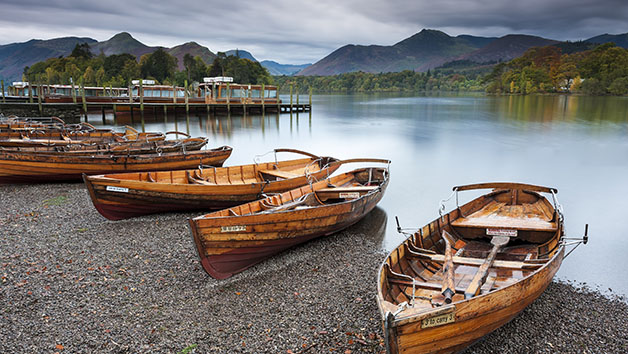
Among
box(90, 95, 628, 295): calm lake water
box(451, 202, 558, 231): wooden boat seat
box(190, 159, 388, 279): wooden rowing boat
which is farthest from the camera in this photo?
box(90, 95, 628, 295): calm lake water

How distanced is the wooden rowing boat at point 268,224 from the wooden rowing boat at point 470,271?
2363mm

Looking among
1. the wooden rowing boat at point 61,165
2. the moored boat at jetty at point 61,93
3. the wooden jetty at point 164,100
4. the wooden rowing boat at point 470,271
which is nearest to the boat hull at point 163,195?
the wooden rowing boat at point 61,165

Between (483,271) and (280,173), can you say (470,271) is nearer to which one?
(483,271)

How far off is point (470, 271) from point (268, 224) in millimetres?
3499

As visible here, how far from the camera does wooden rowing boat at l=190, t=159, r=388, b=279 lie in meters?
6.95

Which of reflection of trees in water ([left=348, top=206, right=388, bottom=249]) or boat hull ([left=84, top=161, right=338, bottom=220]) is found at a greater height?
boat hull ([left=84, top=161, right=338, bottom=220])

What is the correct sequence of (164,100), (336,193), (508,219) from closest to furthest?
(508,219) → (336,193) → (164,100)

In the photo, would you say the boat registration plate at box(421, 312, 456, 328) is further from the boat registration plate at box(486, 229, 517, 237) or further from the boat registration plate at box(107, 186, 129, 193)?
the boat registration plate at box(107, 186, 129, 193)

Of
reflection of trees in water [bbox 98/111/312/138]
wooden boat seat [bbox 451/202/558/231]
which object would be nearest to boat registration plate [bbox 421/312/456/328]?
wooden boat seat [bbox 451/202/558/231]

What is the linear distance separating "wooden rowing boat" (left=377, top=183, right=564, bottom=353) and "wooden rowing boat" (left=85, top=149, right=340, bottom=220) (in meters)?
4.67

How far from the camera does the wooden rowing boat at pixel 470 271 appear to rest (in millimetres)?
4371

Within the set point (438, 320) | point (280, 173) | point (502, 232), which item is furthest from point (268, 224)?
point (280, 173)

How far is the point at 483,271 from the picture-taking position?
18.6 ft

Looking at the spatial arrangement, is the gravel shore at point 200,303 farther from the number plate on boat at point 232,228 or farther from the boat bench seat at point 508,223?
the boat bench seat at point 508,223
